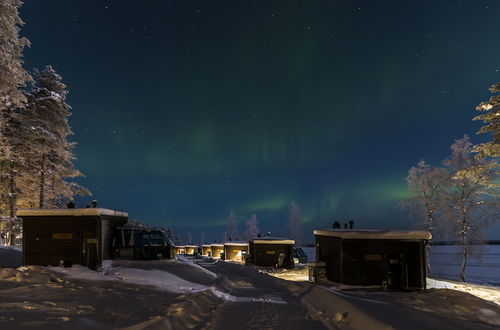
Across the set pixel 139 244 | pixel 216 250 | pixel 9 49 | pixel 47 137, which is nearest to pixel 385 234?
pixel 139 244

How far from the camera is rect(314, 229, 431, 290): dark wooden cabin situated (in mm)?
18469

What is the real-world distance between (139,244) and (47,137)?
46.6ft

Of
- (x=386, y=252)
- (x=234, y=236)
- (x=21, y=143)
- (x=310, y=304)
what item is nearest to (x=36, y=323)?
(x=310, y=304)

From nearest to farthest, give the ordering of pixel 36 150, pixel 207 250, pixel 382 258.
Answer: pixel 382 258
pixel 36 150
pixel 207 250

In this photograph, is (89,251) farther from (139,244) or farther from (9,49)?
(9,49)

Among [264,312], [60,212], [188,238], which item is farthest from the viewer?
[188,238]

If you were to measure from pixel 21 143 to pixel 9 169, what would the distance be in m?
2.27

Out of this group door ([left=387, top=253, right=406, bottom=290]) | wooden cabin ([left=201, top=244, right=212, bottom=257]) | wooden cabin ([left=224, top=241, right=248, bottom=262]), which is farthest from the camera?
wooden cabin ([left=201, top=244, right=212, bottom=257])

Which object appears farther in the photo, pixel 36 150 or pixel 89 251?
pixel 36 150

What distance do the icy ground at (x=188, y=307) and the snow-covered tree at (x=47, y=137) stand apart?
58.3 feet

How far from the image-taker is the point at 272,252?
36469mm

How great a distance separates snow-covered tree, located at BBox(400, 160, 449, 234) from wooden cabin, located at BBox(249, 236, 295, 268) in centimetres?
1363

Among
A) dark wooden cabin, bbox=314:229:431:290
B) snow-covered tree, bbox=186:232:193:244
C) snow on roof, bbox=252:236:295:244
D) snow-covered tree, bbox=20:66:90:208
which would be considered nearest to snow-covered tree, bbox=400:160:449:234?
snow on roof, bbox=252:236:295:244

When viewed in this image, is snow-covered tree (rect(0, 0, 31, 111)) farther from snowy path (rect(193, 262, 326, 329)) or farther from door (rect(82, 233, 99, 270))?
snowy path (rect(193, 262, 326, 329))
